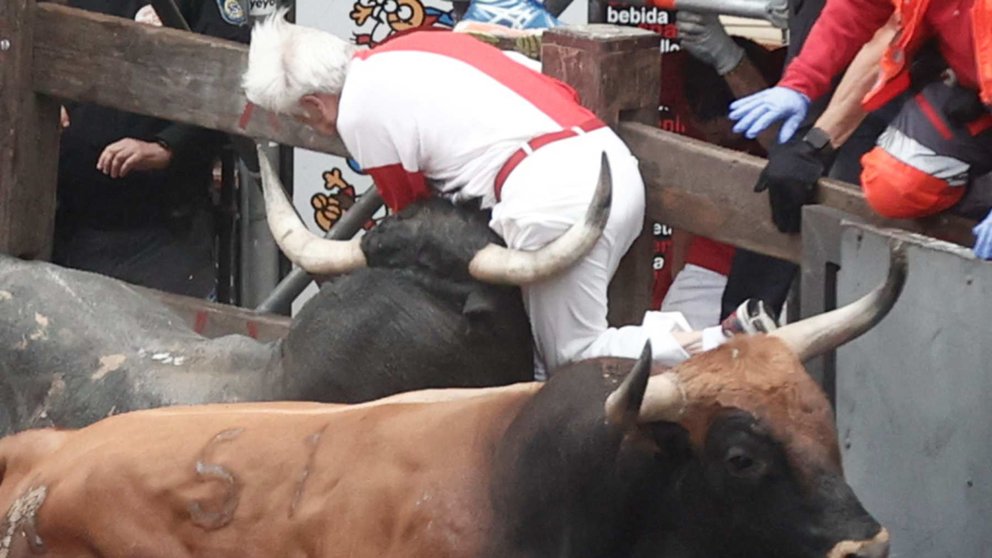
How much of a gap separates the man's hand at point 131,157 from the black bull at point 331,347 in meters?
1.39

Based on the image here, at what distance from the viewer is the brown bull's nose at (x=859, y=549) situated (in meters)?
3.25

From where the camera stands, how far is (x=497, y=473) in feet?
11.8

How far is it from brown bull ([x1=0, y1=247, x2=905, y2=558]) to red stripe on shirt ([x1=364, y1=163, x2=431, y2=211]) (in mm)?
758

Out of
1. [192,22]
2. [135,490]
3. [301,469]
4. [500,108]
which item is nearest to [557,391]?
[301,469]

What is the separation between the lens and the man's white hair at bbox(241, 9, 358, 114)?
4816 millimetres

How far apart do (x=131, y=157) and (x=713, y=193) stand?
2292 mm

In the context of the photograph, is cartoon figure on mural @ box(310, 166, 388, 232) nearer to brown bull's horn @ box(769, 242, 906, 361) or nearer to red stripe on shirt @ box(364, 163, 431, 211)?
red stripe on shirt @ box(364, 163, 431, 211)

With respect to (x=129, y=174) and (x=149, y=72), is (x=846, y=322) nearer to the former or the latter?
(x=149, y=72)

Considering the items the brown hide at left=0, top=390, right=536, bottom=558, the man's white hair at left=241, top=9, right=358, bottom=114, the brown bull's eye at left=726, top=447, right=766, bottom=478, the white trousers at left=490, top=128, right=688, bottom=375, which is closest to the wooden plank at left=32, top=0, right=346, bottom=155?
the man's white hair at left=241, top=9, right=358, bottom=114

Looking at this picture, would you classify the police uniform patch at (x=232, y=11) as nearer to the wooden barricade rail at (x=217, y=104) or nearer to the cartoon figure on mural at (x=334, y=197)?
the wooden barricade rail at (x=217, y=104)

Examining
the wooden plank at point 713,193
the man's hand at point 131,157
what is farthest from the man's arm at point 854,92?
the man's hand at point 131,157

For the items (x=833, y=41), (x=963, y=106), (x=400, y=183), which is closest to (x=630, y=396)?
(x=963, y=106)

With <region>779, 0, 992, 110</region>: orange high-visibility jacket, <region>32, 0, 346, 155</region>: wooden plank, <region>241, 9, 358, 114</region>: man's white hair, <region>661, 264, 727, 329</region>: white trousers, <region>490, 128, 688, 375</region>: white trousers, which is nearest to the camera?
<region>779, 0, 992, 110</region>: orange high-visibility jacket

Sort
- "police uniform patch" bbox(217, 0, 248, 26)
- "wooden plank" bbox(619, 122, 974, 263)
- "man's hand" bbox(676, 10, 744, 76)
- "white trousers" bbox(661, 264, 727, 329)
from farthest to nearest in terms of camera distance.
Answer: "police uniform patch" bbox(217, 0, 248, 26)
"white trousers" bbox(661, 264, 727, 329)
"man's hand" bbox(676, 10, 744, 76)
"wooden plank" bbox(619, 122, 974, 263)
